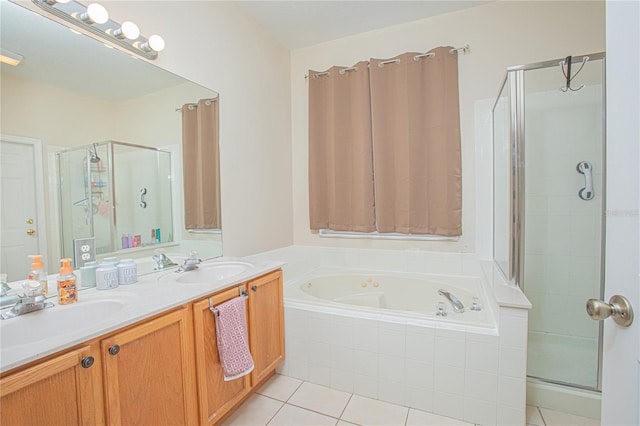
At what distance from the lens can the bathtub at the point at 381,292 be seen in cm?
189

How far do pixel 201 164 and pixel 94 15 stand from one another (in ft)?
2.93

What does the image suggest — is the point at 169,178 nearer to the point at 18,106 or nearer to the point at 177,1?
the point at 18,106

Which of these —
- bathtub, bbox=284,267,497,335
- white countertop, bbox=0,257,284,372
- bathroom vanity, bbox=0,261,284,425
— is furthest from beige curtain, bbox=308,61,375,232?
white countertop, bbox=0,257,284,372

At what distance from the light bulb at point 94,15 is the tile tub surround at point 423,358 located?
1.82m

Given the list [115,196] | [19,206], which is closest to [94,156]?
[115,196]

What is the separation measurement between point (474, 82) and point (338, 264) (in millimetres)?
1965

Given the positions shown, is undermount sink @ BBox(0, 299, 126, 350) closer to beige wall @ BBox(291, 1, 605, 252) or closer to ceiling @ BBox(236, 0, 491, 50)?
beige wall @ BBox(291, 1, 605, 252)

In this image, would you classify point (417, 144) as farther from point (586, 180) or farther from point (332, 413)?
point (332, 413)

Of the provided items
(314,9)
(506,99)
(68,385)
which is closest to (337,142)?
(314,9)

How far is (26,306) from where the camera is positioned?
1006mm

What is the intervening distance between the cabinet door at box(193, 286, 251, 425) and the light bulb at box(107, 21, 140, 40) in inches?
53.6

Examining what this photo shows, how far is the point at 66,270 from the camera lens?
3.82 feet

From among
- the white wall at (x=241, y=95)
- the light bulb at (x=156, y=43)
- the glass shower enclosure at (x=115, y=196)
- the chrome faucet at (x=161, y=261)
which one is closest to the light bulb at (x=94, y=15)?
the white wall at (x=241, y=95)

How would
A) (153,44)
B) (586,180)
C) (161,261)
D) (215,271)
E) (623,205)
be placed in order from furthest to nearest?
(586,180)
(215,271)
(161,261)
(153,44)
(623,205)
